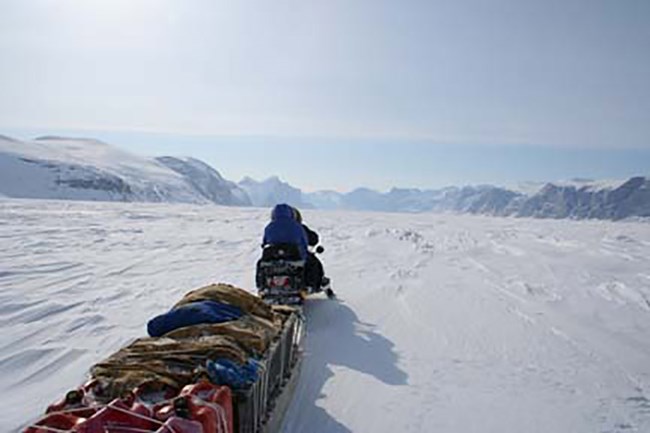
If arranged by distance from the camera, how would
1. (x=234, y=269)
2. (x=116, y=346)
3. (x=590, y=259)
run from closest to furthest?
(x=116, y=346), (x=234, y=269), (x=590, y=259)

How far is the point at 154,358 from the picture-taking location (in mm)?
3818

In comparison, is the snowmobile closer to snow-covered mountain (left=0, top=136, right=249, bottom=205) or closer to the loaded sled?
the loaded sled

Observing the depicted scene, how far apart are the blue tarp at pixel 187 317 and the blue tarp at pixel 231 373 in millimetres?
929

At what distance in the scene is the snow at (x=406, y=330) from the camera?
5.10 m

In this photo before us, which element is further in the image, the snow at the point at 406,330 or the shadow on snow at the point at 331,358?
the snow at the point at 406,330

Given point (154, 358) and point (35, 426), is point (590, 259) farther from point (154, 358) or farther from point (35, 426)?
point (35, 426)

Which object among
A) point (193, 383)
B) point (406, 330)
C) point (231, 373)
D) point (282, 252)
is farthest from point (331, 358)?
point (193, 383)

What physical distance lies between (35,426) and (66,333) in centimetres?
431

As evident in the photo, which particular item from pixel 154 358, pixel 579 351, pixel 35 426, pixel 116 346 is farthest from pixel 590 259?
pixel 35 426

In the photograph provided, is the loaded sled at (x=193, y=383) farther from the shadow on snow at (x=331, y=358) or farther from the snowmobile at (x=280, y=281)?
the snowmobile at (x=280, y=281)

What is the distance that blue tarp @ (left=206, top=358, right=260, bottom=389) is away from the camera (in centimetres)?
361

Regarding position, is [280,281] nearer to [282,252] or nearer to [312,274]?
[282,252]

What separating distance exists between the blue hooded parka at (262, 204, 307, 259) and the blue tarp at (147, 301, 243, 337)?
3479 millimetres

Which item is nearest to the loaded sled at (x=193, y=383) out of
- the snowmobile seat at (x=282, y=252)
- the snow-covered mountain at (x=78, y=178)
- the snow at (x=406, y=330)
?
the snow at (x=406, y=330)
